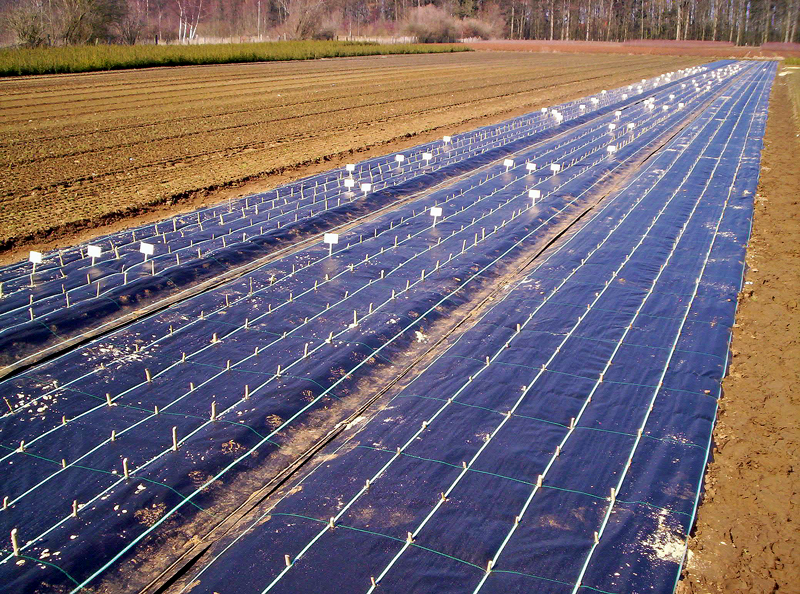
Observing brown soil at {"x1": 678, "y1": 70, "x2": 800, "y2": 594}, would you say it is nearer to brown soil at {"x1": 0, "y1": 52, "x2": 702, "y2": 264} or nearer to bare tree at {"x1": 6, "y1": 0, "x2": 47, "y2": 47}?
brown soil at {"x1": 0, "y1": 52, "x2": 702, "y2": 264}

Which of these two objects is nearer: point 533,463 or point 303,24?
point 533,463

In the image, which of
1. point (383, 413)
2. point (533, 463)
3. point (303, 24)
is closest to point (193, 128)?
point (383, 413)

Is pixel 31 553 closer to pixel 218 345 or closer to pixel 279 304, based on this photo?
pixel 218 345

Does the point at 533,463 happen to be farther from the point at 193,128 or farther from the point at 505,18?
the point at 505,18

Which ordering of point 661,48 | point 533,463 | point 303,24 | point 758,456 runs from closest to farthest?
point 533,463
point 758,456
point 303,24
point 661,48

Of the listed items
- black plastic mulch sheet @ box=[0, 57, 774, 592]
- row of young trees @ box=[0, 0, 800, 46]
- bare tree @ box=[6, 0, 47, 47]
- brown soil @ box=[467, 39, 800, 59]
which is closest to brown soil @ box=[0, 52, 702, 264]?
black plastic mulch sheet @ box=[0, 57, 774, 592]

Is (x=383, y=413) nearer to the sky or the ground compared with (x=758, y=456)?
nearer to the sky
